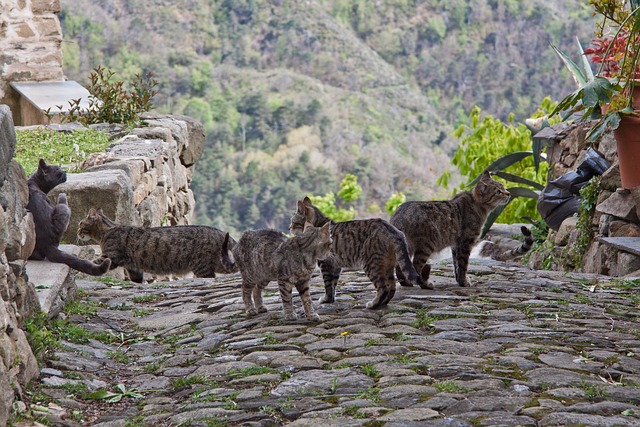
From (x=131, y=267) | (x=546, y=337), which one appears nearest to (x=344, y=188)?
(x=131, y=267)

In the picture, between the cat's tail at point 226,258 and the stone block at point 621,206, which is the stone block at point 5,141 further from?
the stone block at point 621,206

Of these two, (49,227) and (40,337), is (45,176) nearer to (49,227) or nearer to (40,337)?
(49,227)

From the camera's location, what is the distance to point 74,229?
9.34 meters

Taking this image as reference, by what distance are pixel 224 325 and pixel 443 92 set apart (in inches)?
1140

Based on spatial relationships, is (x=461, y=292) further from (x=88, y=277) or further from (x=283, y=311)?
(x=88, y=277)

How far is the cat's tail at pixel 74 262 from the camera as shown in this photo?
6988mm

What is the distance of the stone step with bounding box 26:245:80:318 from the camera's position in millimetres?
6273

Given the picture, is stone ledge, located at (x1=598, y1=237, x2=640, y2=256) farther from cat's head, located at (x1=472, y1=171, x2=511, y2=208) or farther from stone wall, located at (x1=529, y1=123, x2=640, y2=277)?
cat's head, located at (x1=472, y1=171, x2=511, y2=208)

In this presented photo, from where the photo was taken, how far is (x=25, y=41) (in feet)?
46.6

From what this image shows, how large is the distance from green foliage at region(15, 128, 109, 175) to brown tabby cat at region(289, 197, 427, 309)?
14.0 feet

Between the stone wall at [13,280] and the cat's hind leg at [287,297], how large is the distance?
163cm

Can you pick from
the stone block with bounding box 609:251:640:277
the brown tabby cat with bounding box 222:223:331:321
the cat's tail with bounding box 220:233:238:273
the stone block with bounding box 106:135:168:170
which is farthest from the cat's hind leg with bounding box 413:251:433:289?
the stone block with bounding box 106:135:168:170

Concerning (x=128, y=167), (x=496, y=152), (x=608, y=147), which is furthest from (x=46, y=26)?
(x=608, y=147)

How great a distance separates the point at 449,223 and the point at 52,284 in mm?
3168
